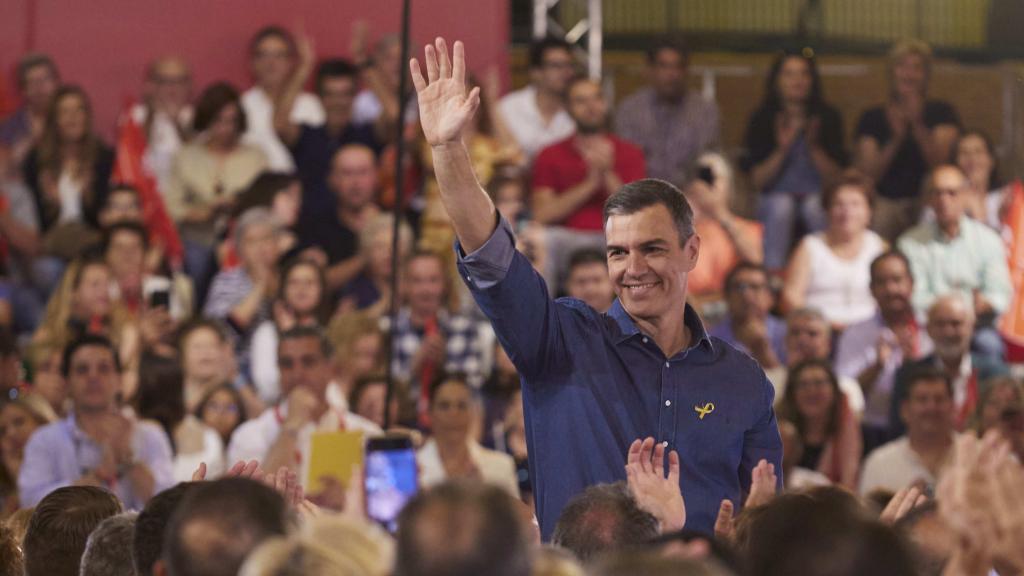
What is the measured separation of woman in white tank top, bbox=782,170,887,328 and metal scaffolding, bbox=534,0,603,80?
1944 millimetres

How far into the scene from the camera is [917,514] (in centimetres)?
384

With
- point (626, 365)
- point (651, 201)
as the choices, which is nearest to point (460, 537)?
point (626, 365)

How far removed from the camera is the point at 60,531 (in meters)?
4.07

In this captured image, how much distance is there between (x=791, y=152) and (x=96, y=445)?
4.23m

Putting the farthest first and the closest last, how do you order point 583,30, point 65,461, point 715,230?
point 583,30 < point 715,230 < point 65,461

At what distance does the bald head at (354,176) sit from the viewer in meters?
8.91

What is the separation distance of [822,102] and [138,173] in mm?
3602

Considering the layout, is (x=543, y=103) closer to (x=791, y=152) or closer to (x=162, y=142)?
(x=791, y=152)

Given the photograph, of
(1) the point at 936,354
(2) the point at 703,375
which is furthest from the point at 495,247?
(1) the point at 936,354

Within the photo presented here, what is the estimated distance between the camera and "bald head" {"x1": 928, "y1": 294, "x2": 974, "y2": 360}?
27.7 feet

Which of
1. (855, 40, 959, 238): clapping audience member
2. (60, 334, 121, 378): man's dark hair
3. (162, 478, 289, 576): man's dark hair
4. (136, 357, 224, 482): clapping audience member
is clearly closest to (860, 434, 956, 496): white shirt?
(855, 40, 959, 238): clapping audience member

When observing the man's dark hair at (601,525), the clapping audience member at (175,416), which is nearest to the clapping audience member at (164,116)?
the clapping audience member at (175,416)

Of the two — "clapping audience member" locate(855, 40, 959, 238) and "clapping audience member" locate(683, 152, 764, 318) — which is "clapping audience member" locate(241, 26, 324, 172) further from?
"clapping audience member" locate(855, 40, 959, 238)

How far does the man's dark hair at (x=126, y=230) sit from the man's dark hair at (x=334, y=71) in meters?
1.34
